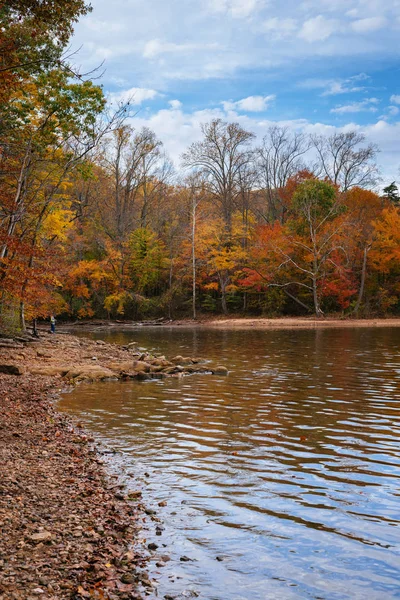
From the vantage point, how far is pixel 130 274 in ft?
175

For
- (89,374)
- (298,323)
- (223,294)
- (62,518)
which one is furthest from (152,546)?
(223,294)

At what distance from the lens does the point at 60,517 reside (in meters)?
5.50

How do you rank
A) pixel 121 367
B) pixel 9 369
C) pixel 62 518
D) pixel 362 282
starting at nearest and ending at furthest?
pixel 62 518, pixel 9 369, pixel 121 367, pixel 362 282

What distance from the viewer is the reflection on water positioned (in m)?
4.70

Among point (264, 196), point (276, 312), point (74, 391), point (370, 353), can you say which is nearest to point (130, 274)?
point (276, 312)

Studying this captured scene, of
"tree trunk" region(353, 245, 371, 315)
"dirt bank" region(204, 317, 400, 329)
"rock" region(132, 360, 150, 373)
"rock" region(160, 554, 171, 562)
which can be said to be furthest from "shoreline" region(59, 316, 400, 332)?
"rock" region(160, 554, 171, 562)

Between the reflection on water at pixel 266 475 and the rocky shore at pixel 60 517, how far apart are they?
392 millimetres

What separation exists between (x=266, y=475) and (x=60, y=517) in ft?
9.70

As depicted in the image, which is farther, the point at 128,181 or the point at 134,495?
the point at 128,181

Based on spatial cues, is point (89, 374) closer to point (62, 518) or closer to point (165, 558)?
point (62, 518)

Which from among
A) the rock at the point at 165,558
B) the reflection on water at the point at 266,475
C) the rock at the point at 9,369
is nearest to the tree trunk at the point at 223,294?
the reflection on water at the point at 266,475

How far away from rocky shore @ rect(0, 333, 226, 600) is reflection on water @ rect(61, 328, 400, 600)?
1.29ft

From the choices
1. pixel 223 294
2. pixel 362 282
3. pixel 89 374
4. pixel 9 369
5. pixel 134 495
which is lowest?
pixel 134 495

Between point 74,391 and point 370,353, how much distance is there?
1327 cm
